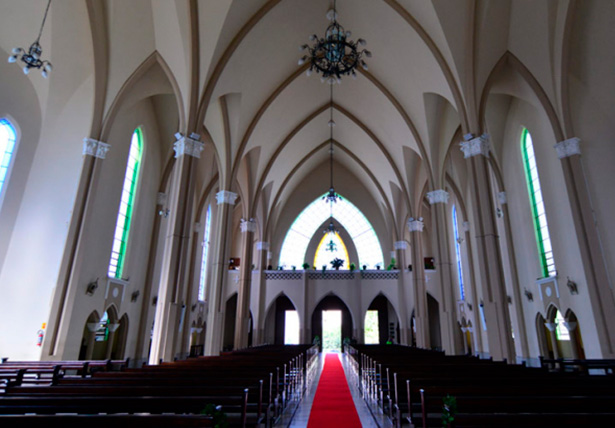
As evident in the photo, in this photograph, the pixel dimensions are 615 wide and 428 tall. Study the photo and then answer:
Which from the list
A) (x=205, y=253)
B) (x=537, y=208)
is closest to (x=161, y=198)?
(x=205, y=253)

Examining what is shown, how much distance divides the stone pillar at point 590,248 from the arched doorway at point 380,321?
17918mm

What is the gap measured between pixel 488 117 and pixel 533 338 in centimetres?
954

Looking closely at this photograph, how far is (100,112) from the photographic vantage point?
469 inches

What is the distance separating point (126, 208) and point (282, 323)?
16.4 metres

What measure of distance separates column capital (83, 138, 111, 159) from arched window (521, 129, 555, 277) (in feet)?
51.9

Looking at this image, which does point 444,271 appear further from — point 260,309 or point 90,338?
point 90,338

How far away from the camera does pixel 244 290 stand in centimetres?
1762

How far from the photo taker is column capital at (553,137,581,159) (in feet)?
36.2

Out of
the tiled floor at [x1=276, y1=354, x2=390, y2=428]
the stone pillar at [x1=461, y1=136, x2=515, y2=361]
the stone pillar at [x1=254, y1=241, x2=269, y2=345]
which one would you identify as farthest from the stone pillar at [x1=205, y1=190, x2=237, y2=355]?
the stone pillar at [x1=461, y1=136, x2=515, y2=361]

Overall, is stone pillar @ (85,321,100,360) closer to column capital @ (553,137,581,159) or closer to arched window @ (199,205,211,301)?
arched window @ (199,205,211,301)

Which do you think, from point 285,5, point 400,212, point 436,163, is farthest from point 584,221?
point 400,212

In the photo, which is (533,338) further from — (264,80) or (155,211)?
(155,211)

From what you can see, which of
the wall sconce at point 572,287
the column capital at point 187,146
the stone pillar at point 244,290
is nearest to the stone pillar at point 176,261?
the column capital at point 187,146

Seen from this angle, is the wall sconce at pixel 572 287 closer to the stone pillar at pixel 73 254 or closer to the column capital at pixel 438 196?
the column capital at pixel 438 196
